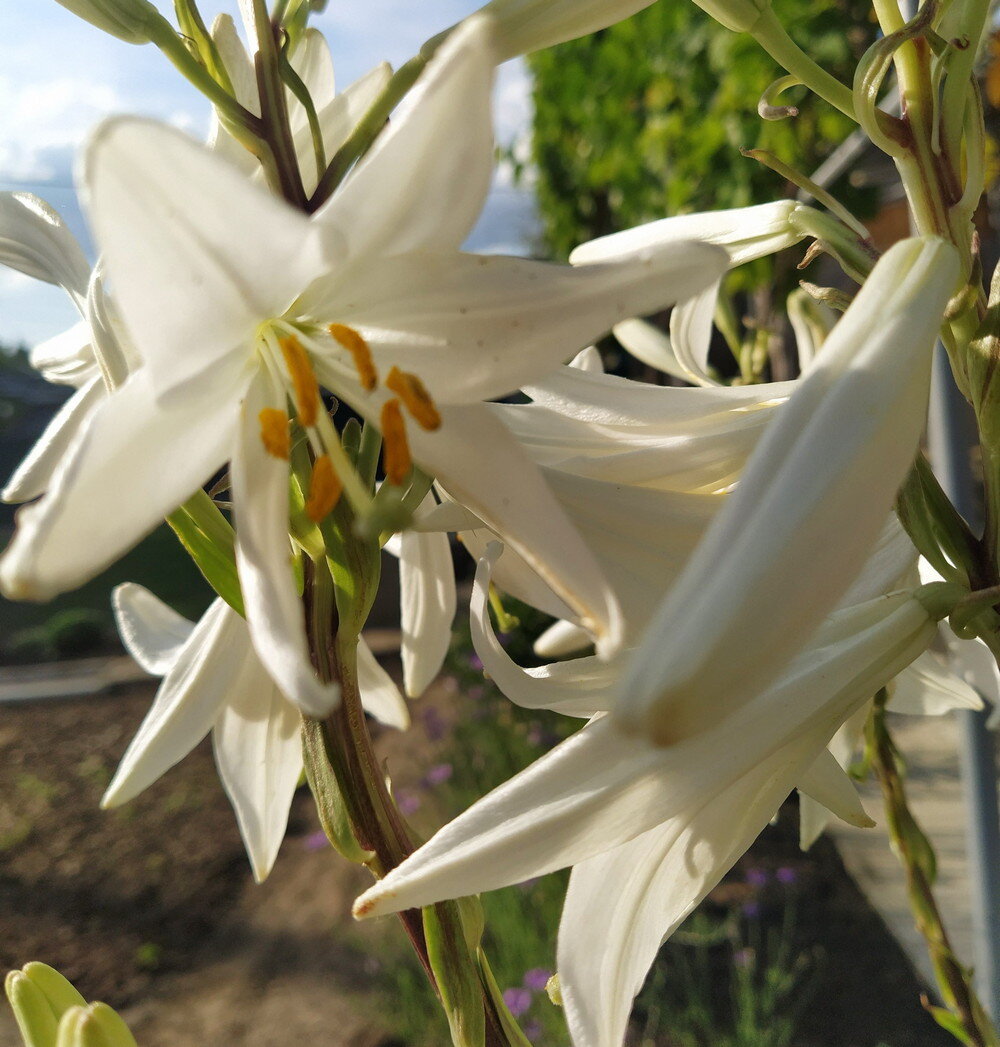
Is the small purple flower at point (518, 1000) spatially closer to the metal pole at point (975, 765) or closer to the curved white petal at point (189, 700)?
the metal pole at point (975, 765)

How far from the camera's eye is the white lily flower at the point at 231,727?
32cm

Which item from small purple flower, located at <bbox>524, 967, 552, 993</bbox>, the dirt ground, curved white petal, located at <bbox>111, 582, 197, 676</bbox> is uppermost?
curved white petal, located at <bbox>111, 582, 197, 676</bbox>

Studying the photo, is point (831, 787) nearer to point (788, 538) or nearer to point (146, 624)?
point (788, 538)

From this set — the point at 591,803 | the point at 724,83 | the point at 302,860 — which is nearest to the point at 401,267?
the point at 591,803

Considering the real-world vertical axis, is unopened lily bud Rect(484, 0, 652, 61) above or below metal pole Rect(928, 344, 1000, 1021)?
above

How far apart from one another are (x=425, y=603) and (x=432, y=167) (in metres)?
0.23

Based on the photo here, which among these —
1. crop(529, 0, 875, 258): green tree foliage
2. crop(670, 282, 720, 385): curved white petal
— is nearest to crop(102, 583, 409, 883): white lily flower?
crop(670, 282, 720, 385): curved white petal

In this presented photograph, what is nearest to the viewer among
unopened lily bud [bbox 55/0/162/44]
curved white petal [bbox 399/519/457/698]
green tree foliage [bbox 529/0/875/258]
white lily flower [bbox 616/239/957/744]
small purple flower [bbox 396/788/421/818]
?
white lily flower [bbox 616/239/957/744]

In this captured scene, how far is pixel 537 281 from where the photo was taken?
8.5 inches

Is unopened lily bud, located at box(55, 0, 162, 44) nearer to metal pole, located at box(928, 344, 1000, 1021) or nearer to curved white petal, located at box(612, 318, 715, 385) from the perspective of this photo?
curved white petal, located at box(612, 318, 715, 385)

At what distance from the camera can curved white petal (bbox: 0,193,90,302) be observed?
31 centimetres

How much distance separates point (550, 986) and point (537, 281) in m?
0.23

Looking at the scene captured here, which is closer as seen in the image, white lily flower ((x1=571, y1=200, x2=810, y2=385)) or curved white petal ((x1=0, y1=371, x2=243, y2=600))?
curved white petal ((x1=0, y1=371, x2=243, y2=600))

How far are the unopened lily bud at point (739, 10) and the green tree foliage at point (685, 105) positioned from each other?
5.99 ft
